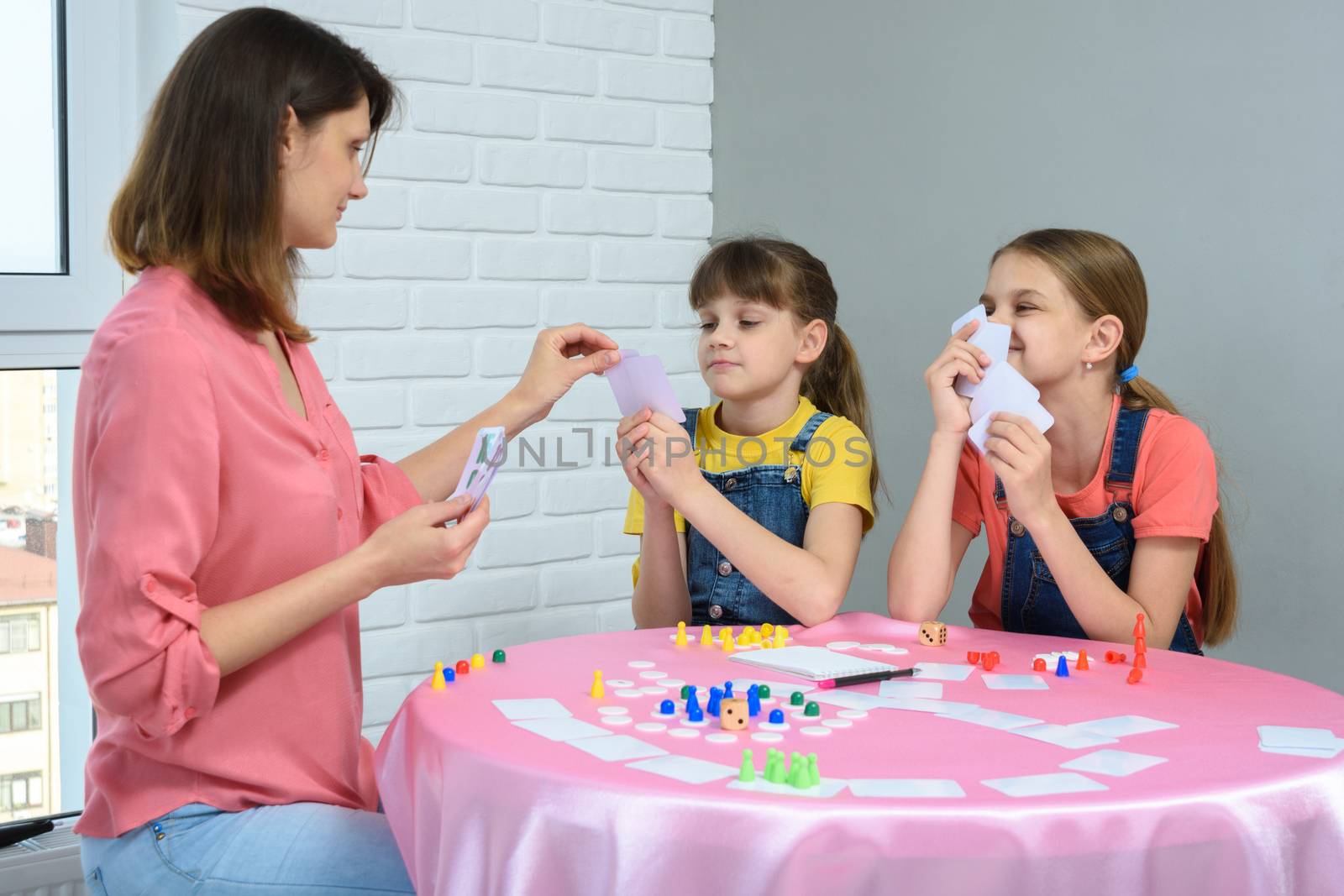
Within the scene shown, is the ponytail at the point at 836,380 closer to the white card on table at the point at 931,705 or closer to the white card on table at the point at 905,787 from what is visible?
the white card on table at the point at 931,705

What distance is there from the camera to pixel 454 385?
2559 millimetres

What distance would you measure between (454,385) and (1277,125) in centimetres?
158

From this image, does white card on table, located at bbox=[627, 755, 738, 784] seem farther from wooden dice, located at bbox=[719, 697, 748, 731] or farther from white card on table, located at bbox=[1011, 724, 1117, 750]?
white card on table, located at bbox=[1011, 724, 1117, 750]

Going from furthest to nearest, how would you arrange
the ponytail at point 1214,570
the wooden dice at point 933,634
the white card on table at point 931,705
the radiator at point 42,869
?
the radiator at point 42,869, the ponytail at point 1214,570, the wooden dice at point 933,634, the white card on table at point 931,705

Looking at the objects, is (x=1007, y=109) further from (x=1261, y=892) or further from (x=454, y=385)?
(x=1261, y=892)

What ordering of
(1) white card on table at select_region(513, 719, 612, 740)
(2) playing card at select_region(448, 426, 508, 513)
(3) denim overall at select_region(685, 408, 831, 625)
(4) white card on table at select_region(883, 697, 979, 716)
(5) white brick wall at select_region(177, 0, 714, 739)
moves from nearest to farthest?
1. (1) white card on table at select_region(513, 719, 612, 740)
2. (4) white card on table at select_region(883, 697, 979, 716)
3. (2) playing card at select_region(448, 426, 508, 513)
4. (3) denim overall at select_region(685, 408, 831, 625)
5. (5) white brick wall at select_region(177, 0, 714, 739)

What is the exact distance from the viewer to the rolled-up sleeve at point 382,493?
1.62 meters


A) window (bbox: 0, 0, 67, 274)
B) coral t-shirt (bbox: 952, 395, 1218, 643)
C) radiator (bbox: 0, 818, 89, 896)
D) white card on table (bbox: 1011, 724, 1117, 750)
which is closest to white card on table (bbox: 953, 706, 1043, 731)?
white card on table (bbox: 1011, 724, 1117, 750)

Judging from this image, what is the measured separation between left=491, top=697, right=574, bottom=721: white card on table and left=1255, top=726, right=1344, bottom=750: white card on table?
0.63 metres

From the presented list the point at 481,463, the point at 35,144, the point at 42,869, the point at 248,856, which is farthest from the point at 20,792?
the point at 481,463

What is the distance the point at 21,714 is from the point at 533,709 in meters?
1.58

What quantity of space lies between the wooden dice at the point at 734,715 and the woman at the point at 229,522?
→ 0.40 m

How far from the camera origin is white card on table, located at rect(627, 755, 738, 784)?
972mm

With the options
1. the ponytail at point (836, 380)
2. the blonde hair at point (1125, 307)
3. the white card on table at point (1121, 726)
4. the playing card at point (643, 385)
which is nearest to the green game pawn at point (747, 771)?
the white card on table at point (1121, 726)
